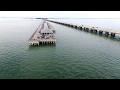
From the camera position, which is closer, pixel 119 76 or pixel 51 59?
pixel 119 76
